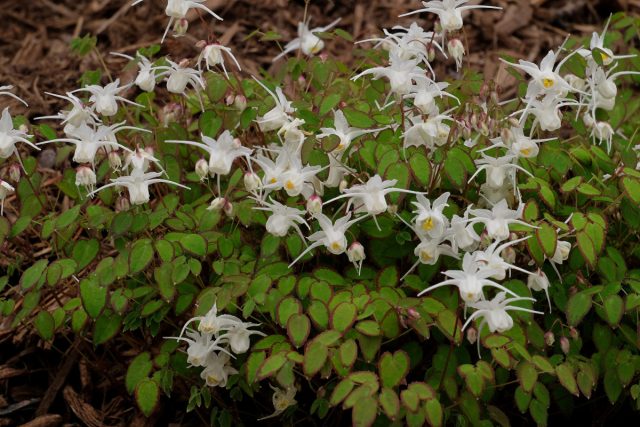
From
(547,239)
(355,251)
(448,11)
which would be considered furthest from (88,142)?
(547,239)

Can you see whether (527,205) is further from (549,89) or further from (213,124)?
(213,124)

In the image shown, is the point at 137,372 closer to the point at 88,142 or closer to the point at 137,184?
the point at 137,184

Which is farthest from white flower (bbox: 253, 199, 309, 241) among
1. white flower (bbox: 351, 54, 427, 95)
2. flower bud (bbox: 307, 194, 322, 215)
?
white flower (bbox: 351, 54, 427, 95)

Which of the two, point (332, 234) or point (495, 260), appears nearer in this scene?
point (495, 260)

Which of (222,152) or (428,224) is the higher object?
(222,152)

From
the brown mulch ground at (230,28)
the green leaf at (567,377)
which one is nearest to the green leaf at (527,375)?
the green leaf at (567,377)

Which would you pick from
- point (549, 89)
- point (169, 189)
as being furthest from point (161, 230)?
point (549, 89)

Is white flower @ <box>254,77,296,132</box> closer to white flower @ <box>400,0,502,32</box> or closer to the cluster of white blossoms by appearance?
white flower @ <box>400,0,502,32</box>
